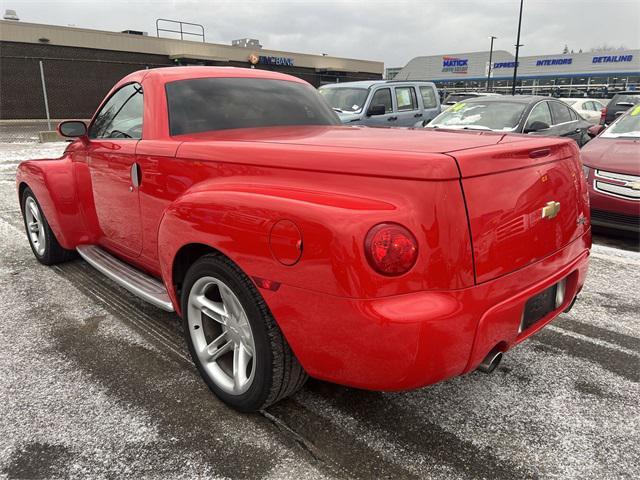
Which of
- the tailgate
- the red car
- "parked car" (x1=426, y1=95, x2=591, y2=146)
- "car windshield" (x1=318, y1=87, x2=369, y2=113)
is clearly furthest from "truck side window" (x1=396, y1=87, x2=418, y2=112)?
the tailgate

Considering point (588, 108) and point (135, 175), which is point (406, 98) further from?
point (588, 108)

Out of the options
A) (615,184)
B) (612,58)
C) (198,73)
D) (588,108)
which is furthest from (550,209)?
A: (612,58)

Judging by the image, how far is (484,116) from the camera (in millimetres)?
8031

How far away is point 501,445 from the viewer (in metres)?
2.20

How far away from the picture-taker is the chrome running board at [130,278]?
9.49ft

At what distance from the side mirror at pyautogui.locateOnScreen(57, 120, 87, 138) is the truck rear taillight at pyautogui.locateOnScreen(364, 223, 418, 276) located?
301 cm

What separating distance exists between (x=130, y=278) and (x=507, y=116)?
264 inches

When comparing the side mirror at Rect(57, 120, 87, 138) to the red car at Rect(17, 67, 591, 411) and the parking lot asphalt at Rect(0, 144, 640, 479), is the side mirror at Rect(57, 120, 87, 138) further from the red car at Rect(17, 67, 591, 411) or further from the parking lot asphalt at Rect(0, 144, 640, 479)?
the parking lot asphalt at Rect(0, 144, 640, 479)

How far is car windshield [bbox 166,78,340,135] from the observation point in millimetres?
3088

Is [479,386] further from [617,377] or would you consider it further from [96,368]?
[96,368]

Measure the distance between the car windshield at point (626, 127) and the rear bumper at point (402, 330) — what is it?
5.50 m

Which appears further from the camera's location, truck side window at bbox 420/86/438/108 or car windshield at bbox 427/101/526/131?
truck side window at bbox 420/86/438/108

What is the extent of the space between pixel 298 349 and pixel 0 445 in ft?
4.74

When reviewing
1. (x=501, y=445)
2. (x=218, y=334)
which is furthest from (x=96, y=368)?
(x=501, y=445)
